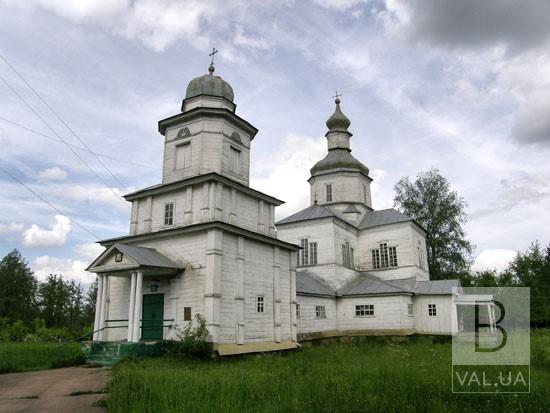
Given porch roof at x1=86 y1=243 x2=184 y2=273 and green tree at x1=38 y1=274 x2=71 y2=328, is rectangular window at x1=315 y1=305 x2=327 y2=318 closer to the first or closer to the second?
porch roof at x1=86 y1=243 x2=184 y2=273

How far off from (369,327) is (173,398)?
70.1 ft

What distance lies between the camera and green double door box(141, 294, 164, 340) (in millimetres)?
17125

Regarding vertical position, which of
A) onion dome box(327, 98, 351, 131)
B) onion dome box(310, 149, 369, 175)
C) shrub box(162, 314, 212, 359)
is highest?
onion dome box(327, 98, 351, 131)

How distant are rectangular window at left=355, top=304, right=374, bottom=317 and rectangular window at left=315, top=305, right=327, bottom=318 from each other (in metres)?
2.54

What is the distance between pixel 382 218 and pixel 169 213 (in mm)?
19313

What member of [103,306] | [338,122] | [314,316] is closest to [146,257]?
[103,306]

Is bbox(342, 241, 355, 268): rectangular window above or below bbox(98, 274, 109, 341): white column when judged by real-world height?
above

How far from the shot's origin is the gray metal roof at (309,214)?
1195 inches

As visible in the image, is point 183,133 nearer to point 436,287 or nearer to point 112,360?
point 112,360

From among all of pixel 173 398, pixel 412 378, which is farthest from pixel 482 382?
pixel 173 398

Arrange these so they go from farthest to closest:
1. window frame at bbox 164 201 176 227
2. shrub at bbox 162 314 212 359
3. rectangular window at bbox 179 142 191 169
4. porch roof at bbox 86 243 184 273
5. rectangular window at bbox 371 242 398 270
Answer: rectangular window at bbox 371 242 398 270 → rectangular window at bbox 179 142 191 169 → window frame at bbox 164 201 176 227 → porch roof at bbox 86 243 184 273 → shrub at bbox 162 314 212 359

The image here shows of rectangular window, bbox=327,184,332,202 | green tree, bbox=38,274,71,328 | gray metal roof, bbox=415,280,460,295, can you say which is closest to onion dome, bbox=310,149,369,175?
rectangular window, bbox=327,184,332,202

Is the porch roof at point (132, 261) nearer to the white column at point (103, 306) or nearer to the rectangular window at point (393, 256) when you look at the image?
the white column at point (103, 306)

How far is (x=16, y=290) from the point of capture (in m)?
52.4
